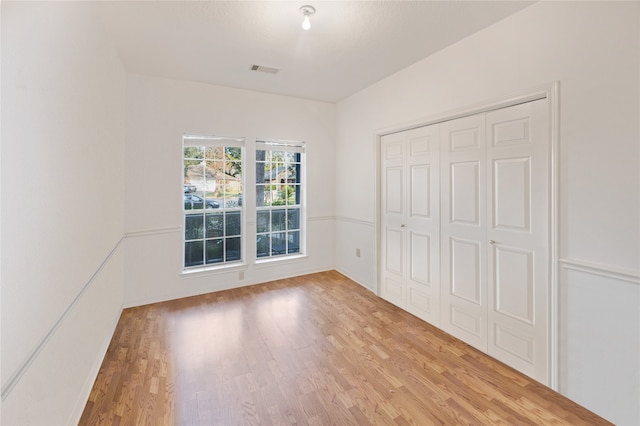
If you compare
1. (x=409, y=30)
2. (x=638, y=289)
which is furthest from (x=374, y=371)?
(x=409, y=30)

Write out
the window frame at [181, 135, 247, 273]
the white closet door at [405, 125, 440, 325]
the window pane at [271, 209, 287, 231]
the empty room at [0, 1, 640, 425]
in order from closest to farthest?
1. the empty room at [0, 1, 640, 425]
2. the white closet door at [405, 125, 440, 325]
3. the window frame at [181, 135, 247, 273]
4. the window pane at [271, 209, 287, 231]

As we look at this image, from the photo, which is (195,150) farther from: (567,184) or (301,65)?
(567,184)

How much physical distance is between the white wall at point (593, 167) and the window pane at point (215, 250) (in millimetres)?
3590

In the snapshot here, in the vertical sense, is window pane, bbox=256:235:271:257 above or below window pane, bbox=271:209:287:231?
below

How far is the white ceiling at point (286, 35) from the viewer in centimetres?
217

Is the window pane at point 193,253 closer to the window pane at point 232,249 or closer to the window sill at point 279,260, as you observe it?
the window pane at point 232,249

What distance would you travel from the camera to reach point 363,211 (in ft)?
13.5

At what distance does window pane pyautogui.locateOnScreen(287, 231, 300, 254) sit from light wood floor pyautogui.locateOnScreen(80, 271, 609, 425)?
4.66 feet

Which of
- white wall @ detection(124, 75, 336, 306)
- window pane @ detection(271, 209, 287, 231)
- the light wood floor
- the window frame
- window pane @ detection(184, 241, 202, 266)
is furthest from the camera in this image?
window pane @ detection(271, 209, 287, 231)

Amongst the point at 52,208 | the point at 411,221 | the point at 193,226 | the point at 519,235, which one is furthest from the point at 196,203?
the point at 519,235

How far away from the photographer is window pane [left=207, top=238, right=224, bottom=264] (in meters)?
3.99

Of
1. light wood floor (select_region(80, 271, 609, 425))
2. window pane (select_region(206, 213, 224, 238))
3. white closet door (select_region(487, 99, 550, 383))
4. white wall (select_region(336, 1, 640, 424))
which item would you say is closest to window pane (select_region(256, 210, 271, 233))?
window pane (select_region(206, 213, 224, 238))

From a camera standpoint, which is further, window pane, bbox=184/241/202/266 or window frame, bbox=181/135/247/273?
window pane, bbox=184/241/202/266

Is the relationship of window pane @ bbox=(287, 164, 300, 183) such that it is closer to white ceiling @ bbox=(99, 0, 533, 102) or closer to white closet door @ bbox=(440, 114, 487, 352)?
white ceiling @ bbox=(99, 0, 533, 102)
